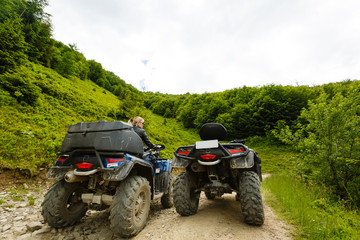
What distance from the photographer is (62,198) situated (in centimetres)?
270

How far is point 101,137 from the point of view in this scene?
101 inches

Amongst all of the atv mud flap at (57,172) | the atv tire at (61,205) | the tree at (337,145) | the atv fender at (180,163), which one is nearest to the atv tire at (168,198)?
the atv fender at (180,163)

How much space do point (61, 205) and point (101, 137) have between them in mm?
1282

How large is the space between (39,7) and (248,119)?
3792cm

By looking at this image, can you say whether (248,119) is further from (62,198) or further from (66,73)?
(62,198)

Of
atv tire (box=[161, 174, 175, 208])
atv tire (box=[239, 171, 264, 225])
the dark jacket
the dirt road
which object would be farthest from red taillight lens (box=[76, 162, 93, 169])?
atv tire (box=[239, 171, 264, 225])

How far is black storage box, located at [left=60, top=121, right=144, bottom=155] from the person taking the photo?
255cm

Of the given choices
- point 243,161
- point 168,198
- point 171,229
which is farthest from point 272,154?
point 171,229

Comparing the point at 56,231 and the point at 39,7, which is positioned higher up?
the point at 39,7

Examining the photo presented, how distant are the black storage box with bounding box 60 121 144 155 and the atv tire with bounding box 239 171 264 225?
1.94 meters

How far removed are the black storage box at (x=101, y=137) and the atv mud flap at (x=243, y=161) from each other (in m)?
1.70

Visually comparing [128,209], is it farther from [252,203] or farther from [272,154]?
[272,154]

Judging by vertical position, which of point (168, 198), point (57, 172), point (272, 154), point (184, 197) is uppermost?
point (57, 172)

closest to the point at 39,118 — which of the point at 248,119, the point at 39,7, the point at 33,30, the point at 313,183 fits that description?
the point at 313,183
